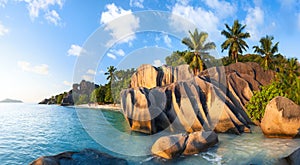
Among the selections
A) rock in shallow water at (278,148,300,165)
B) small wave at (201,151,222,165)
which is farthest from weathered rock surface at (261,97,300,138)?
small wave at (201,151,222,165)

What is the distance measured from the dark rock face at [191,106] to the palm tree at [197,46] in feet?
24.8

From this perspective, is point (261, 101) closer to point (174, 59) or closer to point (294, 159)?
point (294, 159)

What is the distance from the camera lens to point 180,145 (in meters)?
9.15

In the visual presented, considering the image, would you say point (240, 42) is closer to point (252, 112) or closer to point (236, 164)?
point (252, 112)

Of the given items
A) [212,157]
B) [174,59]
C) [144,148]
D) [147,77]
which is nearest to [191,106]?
[144,148]

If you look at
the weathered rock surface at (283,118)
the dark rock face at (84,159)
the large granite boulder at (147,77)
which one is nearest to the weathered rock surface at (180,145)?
the dark rock face at (84,159)

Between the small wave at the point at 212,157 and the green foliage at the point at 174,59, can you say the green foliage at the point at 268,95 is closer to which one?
the small wave at the point at 212,157

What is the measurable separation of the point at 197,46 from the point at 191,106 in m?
13.3

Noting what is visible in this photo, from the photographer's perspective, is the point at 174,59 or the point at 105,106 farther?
the point at 105,106

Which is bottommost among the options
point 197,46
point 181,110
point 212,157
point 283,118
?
point 212,157

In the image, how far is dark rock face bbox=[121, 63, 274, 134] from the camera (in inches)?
549

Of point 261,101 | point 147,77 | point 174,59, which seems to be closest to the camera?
point 261,101

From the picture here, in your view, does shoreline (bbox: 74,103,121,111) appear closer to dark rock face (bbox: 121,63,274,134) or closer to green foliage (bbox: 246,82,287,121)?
dark rock face (bbox: 121,63,274,134)

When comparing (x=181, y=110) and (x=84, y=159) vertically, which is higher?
(x=181, y=110)
